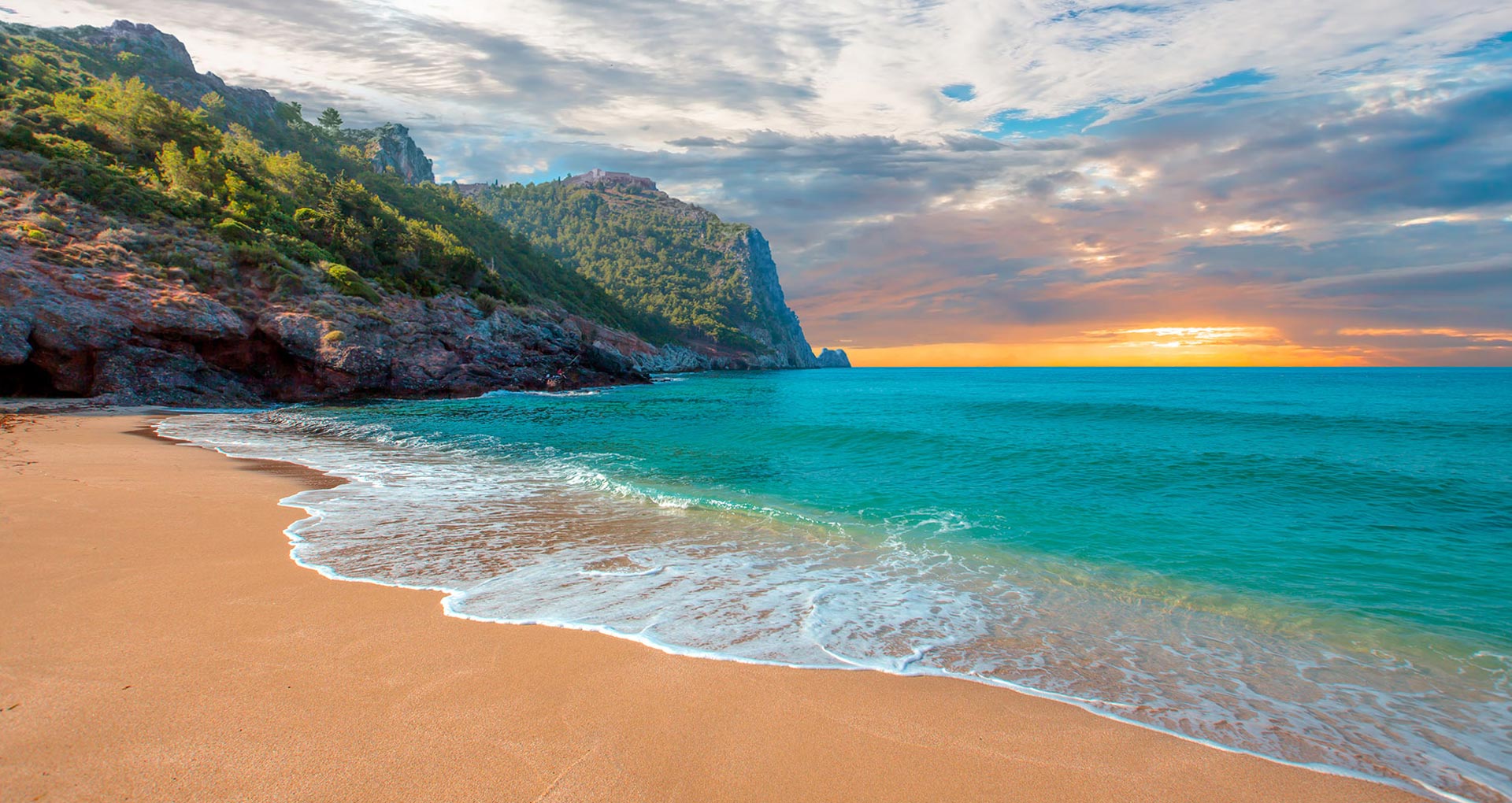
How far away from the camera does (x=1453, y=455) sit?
20.1 meters

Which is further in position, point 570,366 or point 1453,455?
point 570,366

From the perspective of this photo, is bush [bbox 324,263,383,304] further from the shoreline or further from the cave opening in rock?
the shoreline

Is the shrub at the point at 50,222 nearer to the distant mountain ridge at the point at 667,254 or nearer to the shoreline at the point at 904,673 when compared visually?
the shoreline at the point at 904,673

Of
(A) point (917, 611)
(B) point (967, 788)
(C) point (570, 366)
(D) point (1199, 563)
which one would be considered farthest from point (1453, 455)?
(C) point (570, 366)

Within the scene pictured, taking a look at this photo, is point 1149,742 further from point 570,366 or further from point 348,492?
point 570,366

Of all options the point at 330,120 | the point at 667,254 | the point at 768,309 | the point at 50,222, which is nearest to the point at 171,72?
the point at 330,120

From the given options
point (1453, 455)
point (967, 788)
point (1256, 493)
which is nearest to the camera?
point (967, 788)

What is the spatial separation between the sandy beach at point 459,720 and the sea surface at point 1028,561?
1.64 feet

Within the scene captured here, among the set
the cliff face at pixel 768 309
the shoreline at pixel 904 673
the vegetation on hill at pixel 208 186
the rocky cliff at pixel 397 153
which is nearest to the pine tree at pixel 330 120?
the rocky cliff at pixel 397 153

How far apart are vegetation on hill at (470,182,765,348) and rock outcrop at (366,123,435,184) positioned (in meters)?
33.0

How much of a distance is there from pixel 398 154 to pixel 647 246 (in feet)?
213

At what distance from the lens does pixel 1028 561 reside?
9016 millimetres

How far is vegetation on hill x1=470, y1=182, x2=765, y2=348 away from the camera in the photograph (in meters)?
138

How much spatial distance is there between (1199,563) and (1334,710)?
4695 millimetres
